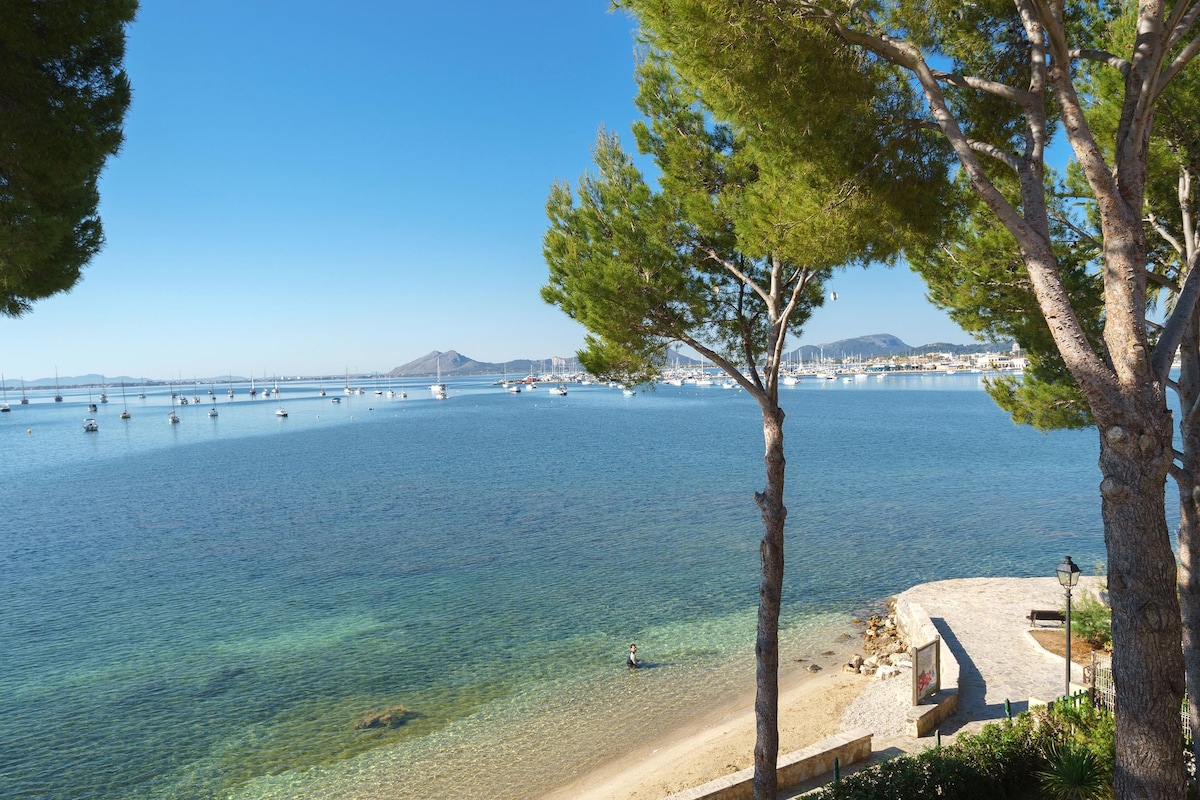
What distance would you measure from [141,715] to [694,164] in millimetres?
15142

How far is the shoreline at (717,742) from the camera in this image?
1057cm

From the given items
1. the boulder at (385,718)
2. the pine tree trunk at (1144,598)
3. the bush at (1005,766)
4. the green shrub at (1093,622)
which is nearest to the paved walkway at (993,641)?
the green shrub at (1093,622)

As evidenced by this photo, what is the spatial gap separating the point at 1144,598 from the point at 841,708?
9.37 m

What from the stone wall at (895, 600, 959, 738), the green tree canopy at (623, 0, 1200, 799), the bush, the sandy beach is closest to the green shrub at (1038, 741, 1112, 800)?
the bush

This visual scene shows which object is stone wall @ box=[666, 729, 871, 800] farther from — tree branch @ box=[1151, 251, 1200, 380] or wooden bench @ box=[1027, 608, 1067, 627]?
wooden bench @ box=[1027, 608, 1067, 627]

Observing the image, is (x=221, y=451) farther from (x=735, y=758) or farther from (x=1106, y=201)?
(x=1106, y=201)

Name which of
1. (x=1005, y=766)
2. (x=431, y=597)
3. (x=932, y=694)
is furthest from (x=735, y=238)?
(x=431, y=597)

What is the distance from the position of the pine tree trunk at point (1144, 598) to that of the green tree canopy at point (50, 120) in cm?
772

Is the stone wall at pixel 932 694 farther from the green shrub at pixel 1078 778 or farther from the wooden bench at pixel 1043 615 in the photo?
the green shrub at pixel 1078 778

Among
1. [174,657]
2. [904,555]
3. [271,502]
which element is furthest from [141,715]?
[271,502]

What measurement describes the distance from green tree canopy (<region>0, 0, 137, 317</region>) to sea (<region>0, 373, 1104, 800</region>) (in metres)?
9.29

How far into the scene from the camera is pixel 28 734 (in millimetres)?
13234

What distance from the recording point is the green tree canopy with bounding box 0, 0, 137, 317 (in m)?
4.95

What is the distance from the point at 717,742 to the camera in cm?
1178
